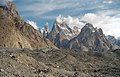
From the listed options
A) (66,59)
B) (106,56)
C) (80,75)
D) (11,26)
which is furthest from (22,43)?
(80,75)

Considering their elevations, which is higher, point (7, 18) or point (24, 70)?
point (7, 18)

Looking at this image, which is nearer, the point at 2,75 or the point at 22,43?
the point at 2,75

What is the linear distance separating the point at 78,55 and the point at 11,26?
345 feet

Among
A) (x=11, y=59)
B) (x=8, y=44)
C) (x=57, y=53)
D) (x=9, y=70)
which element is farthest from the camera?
(x=8, y=44)

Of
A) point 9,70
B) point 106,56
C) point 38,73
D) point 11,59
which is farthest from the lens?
point 106,56

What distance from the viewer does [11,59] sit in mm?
34562

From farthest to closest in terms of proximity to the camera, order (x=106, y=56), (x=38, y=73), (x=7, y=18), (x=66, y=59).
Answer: (x=7, y=18) < (x=106, y=56) < (x=66, y=59) < (x=38, y=73)

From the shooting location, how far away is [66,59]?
67688mm

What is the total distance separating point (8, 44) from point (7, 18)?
24.7m

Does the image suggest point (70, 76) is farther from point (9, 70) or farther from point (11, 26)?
point (11, 26)

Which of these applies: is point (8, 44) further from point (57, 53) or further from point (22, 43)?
point (57, 53)

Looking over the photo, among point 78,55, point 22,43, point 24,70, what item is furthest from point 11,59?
point 22,43

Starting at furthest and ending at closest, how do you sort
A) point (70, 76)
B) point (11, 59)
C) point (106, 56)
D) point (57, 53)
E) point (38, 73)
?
point (106, 56)
point (57, 53)
point (70, 76)
point (11, 59)
point (38, 73)

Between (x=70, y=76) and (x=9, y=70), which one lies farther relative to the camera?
(x=70, y=76)
